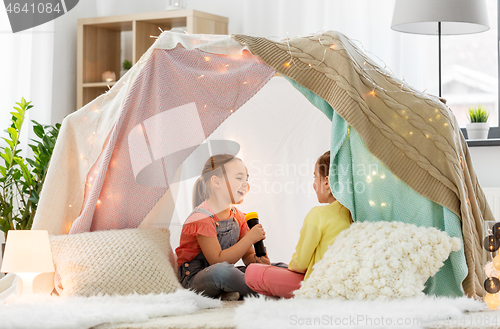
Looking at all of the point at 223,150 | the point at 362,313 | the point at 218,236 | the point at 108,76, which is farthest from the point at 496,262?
the point at 108,76

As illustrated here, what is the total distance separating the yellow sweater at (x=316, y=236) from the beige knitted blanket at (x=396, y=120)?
0.22 metres

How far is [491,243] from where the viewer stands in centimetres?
130

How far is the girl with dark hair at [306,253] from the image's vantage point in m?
1.45

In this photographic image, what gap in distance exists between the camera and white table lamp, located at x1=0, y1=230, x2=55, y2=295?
147 centimetres

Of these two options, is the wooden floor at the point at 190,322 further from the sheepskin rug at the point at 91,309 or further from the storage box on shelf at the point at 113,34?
the storage box on shelf at the point at 113,34

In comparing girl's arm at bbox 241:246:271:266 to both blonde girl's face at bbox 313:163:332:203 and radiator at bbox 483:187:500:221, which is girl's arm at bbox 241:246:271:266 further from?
radiator at bbox 483:187:500:221

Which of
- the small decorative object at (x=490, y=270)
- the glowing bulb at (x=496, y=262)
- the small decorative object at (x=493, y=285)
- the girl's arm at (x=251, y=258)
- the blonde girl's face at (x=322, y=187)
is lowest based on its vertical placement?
the girl's arm at (x=251, y=258)

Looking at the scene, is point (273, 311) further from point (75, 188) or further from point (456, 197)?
point (75, 188)

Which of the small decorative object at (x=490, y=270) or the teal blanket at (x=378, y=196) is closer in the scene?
the small decorative object at (x=490, y=270)

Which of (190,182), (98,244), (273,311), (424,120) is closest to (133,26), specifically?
(190,182)

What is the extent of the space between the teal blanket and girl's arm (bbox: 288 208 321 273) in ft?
0.34

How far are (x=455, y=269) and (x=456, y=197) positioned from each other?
20cm

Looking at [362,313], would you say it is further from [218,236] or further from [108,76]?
[108,76]

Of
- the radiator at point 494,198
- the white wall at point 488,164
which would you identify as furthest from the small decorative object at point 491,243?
the white wall at point 488,164
